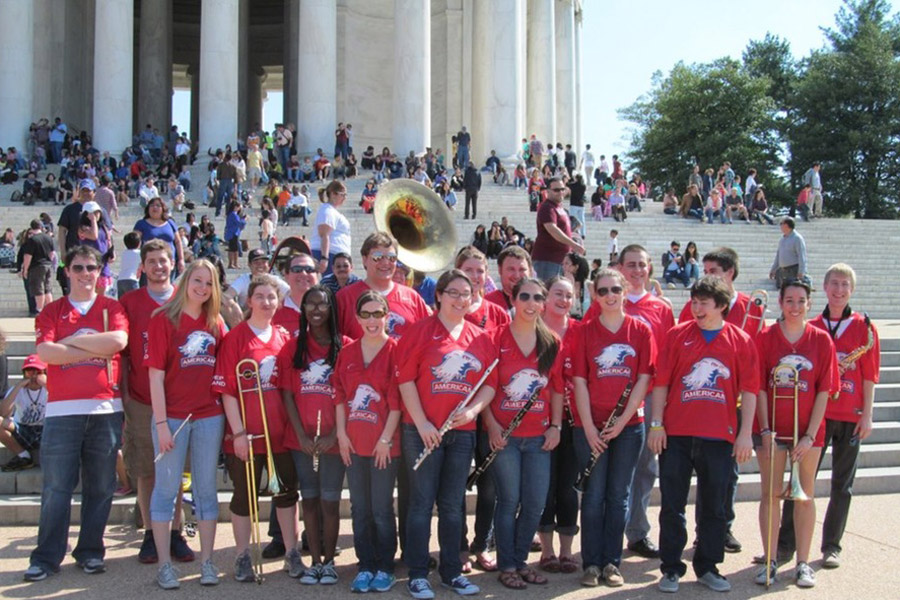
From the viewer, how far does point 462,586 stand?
7242 millimetres

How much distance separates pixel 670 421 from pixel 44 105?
37627 mm

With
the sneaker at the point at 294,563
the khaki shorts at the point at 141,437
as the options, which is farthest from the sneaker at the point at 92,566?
the sneaker at the point at 294,563

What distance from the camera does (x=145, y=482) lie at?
8180 mm

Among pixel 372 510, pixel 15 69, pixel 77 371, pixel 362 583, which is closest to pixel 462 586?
pixel 362 583

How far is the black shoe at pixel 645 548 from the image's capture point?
837 cm

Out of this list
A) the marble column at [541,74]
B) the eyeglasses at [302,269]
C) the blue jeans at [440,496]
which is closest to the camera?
the blue jeans at [440,496]

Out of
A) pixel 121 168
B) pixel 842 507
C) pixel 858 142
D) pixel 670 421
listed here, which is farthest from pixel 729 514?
pixel 858 142

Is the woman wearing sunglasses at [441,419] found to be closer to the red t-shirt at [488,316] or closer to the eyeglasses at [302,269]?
the red t-shirt at [488,316]

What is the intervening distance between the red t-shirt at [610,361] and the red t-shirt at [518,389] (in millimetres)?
346

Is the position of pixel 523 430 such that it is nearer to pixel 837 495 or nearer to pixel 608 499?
pixel 608 499

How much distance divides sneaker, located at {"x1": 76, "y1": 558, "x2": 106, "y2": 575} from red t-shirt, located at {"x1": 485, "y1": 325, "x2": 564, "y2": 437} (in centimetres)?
319

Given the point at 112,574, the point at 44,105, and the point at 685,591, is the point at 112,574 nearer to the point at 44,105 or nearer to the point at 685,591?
the point at 685,591

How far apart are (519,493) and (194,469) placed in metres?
2.45

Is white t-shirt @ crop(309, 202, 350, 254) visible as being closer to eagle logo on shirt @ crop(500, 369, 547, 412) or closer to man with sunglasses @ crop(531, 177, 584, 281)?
man with sunglasses @ crop(531, 177, 584, 281)
